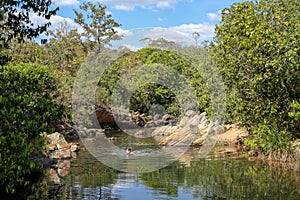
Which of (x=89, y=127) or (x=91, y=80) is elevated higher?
(x=91, y=80)

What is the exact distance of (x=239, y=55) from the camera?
18.9 meters

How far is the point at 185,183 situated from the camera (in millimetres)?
16047

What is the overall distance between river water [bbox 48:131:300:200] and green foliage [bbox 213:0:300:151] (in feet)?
6.44

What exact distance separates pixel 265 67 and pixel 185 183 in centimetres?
565

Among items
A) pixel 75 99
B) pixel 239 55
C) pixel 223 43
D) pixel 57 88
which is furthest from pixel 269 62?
pixel 75 99

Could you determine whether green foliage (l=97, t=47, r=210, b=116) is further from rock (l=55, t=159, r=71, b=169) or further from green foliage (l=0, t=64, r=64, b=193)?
green foliage (l=0, t=64, r=64, b=193)

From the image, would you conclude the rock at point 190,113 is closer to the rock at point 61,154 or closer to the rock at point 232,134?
the rock at point 232,134

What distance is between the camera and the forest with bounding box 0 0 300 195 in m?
7.48

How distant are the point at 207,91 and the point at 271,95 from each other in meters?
8.97

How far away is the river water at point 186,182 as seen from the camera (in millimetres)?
14125

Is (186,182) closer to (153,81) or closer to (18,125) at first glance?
(18,125)

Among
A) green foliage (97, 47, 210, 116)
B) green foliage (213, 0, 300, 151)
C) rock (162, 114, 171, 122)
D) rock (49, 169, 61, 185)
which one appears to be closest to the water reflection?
rock (49, 169, 61, 185)

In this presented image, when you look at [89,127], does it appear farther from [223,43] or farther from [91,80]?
[223,43]

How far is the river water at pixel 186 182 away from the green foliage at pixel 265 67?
196 centimetres
